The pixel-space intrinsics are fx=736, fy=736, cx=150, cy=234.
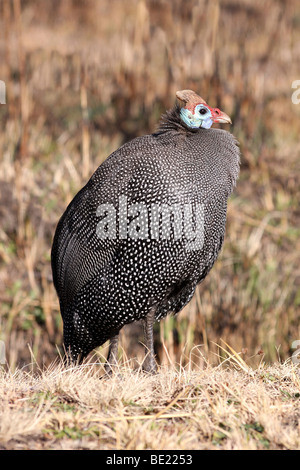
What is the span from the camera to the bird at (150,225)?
3182 mm

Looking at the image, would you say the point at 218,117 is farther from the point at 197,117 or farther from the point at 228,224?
the point at 228,224

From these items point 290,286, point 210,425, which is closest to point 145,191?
point 210,425

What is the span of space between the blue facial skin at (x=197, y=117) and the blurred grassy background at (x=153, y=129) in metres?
1.20

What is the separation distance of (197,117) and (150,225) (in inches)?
22.4

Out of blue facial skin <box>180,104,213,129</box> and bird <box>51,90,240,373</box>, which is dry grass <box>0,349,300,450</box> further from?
blue facial skin <box>180,104,213,129</box>

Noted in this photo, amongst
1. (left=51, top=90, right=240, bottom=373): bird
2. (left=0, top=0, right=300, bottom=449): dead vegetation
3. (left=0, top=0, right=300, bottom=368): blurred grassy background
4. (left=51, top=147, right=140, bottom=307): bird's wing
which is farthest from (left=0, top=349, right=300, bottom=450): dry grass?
(left=0, top=0, right=300, bottom=368): blurred grassy background

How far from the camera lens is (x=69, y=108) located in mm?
8727

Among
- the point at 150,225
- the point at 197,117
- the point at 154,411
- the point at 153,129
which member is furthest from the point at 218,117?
the point at 153,129

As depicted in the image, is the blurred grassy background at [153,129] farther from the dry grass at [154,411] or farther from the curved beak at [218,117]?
the curved beak at [218,117]

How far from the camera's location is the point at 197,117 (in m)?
3.36

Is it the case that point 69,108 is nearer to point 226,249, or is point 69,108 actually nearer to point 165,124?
point 226,249

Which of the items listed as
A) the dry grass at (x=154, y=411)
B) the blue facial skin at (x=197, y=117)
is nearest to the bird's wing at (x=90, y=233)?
the blue facial skin at (x=197, y=117)

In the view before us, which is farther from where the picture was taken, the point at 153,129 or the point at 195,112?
the point at 153,129
